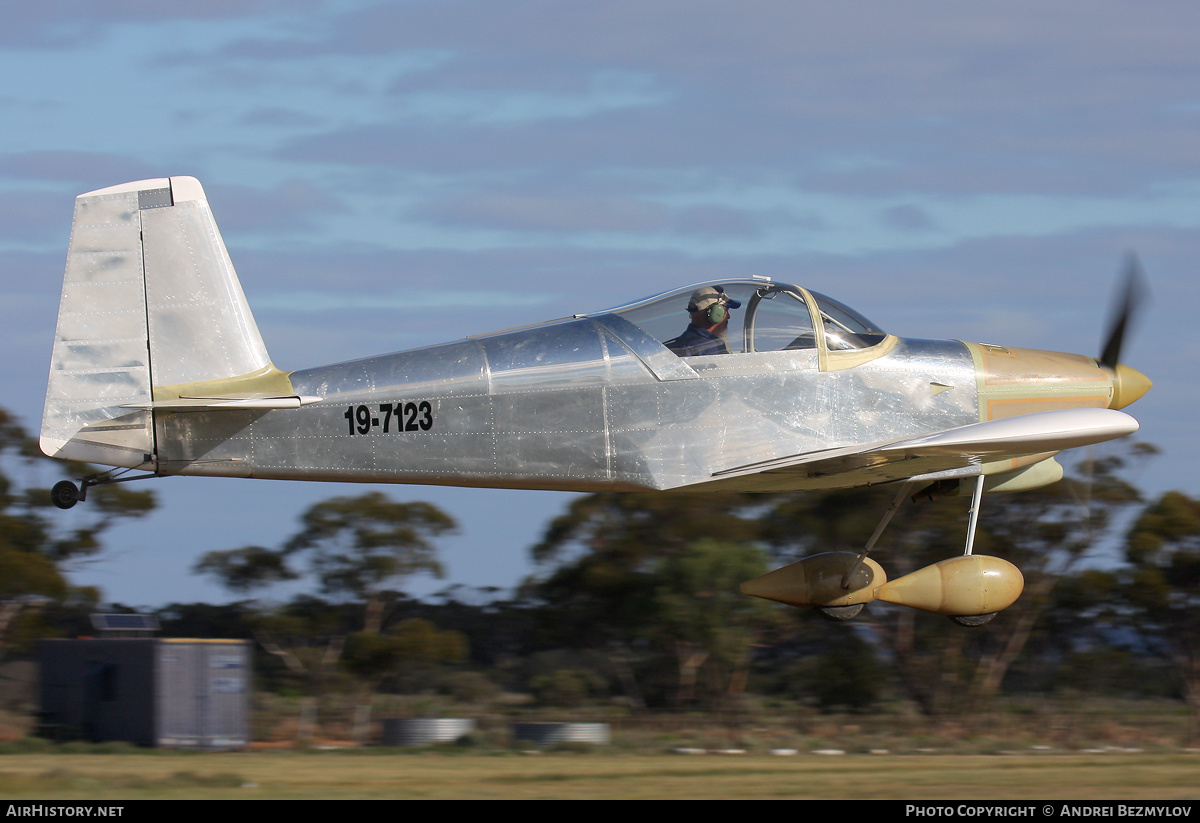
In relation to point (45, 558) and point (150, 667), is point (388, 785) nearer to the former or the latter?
point (150, 667)

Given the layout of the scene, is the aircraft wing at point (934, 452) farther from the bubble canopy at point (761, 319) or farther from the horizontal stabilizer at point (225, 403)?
the horizontal stabilizer at point (225, 403)

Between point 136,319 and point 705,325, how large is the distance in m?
4.19

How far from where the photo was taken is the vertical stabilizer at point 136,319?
9102 millimetres

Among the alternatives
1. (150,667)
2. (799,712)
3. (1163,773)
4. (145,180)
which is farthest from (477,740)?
(145,180)

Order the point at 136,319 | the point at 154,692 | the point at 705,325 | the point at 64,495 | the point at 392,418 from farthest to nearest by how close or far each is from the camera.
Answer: the point at 154,692, the point at 705,325, the point at 136,319, the point at 392,418, the point at 64,495

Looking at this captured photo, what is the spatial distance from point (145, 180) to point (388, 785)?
507cm

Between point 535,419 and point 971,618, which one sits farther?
point 971,618

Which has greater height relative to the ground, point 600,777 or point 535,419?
point 535,419

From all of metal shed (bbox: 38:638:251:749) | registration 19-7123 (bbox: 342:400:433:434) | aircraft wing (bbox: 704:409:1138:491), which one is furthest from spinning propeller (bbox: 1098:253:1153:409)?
metal shed (bbox: 38:638:251:749)

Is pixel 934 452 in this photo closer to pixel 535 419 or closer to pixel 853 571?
pixel 853 571

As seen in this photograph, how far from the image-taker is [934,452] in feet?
30.2

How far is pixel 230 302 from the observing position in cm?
955

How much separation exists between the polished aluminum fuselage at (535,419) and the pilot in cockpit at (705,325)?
9cm

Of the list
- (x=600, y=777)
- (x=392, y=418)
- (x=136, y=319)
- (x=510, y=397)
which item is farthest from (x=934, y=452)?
(x=136, y=319)
